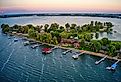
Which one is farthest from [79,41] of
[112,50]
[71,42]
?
[112,50]

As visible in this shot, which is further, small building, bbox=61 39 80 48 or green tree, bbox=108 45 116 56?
small building, bbox=61 39 80 48

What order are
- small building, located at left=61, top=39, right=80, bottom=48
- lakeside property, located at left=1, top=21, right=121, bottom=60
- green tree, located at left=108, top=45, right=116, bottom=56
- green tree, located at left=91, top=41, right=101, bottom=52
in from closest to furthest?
green tree, located at left=108, top=45, right=116, bottom=56 < lakeside property, located at left=1, top=21, right=121, bottom=60 < green tree, located at left=91, top=41, right=101, bottom=52 < small building, located at left=61, top=39, right=80, bottom=48

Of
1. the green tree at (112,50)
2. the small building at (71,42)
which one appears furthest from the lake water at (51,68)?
the small building at (71,42)

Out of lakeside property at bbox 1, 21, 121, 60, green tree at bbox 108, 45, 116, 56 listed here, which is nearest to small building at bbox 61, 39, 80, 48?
lakeside property at bbox 1, 21, 121, 60

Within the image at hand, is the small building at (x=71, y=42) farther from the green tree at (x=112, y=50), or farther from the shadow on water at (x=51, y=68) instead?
the green tree at (x=112, y=50)

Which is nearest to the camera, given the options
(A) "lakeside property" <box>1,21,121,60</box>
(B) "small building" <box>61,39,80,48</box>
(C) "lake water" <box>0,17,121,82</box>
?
(C) "lake water" <box>0,17,121,82</box>

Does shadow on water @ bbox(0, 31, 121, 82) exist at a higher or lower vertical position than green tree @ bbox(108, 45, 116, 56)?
lower

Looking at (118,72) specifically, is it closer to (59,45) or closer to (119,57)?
(119,57)

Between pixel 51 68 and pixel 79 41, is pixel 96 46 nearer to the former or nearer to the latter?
pixel 79 41

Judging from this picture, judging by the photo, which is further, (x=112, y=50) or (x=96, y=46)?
(x=96, y=46)

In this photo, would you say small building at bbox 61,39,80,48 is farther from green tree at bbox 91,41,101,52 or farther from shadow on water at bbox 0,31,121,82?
green tree at bbox 91,41,101,52

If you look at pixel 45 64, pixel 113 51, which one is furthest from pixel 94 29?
pixel 45 64
